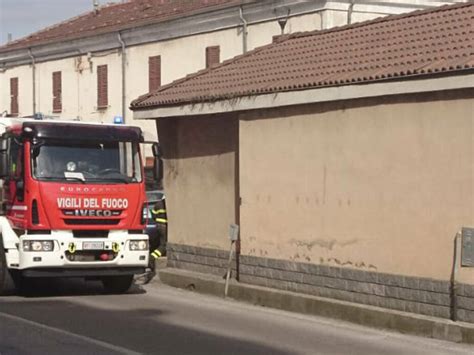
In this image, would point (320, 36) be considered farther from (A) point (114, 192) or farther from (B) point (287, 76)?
(A) point (114, 192)

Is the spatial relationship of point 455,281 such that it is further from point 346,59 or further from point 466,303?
point 346,59

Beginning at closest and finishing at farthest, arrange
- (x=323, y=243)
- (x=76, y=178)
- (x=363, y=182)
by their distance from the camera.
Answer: (x=363, y=182), (x=323, y=243), (x=76, y=178)

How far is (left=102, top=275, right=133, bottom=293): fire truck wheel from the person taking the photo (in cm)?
1630

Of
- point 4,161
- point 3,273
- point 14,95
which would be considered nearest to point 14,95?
point 14,95

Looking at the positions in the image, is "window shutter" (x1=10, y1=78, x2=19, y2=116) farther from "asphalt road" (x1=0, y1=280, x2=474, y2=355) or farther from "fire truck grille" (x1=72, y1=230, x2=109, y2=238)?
"fire truck grille" (x1=72, y1=230, x2=109, y2=238)

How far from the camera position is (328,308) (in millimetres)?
13578

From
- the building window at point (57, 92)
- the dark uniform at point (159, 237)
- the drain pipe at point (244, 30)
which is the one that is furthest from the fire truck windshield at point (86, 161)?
the building window at point (57, 92)

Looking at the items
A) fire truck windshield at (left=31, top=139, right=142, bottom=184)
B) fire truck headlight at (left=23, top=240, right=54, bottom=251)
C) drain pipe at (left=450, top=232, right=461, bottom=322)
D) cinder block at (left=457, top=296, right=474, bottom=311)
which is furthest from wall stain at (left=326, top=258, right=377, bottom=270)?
fire truck headlight at (left=23, top=240, right=54, bottom=251)

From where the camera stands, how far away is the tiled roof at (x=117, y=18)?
3728 cm

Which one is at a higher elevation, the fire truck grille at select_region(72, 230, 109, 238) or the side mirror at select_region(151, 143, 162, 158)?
the side mirror at select_region(151, 143, 162, 158)

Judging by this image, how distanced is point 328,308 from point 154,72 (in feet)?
83.7

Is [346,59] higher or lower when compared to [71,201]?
higher

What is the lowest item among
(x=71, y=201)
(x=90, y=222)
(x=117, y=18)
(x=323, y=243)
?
(x=323, y=243)

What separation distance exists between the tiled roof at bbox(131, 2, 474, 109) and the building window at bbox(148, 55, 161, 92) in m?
19.3
